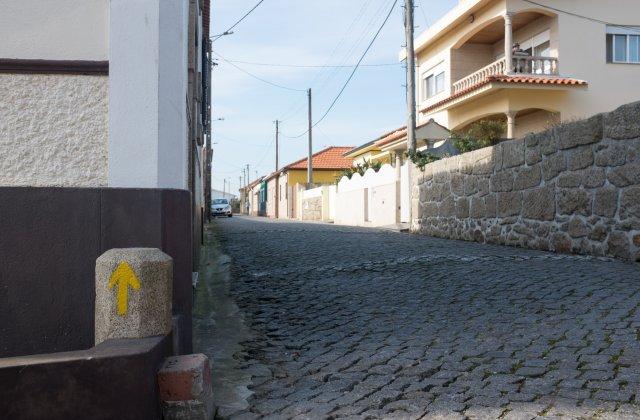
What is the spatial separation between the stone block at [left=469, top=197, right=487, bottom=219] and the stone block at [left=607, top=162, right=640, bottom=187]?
3.63 meters

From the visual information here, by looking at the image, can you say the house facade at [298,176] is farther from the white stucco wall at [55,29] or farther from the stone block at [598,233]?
the white stucco wall at [55,29]

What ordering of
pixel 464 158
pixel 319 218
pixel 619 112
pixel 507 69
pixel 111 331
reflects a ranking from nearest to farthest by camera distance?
pixel 111 331 → pixel 619 112 → pixel 464 158 → pixel 507 69 → pixel 319 218

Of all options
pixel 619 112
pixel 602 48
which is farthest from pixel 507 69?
pixel 619 112

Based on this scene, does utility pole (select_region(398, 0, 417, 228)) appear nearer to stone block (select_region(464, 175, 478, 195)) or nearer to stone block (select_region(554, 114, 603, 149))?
stone block (select_region(464, 175, 478, 195))

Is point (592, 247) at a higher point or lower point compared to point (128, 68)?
Result: lower

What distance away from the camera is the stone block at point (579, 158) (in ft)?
27.4

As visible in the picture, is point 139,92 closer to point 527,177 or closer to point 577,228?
point 577,228

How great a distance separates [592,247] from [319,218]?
1082 inches

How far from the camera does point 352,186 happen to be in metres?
25.8

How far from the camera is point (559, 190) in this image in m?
9.04

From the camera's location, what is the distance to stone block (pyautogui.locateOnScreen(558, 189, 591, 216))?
27.6 feet

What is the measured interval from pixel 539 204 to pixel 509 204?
3.20ft

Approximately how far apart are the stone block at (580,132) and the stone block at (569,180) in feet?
1.26

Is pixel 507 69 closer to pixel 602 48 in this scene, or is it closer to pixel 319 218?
pixel 602 48
